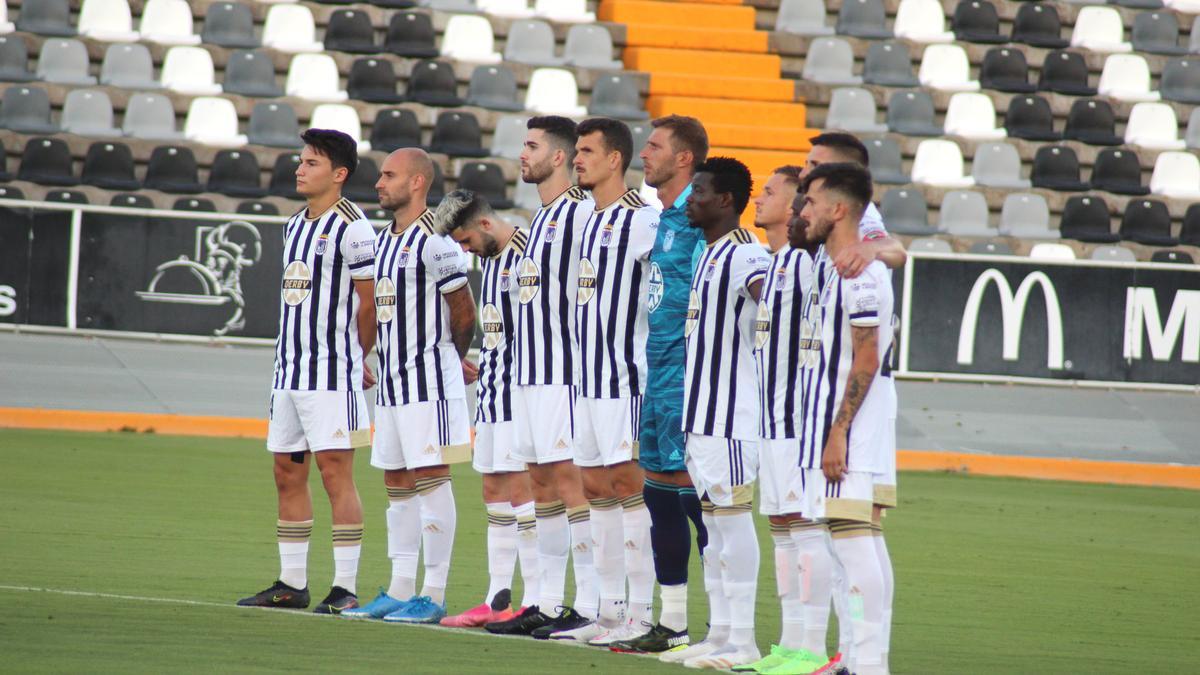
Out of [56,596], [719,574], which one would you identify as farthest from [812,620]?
[56,596]

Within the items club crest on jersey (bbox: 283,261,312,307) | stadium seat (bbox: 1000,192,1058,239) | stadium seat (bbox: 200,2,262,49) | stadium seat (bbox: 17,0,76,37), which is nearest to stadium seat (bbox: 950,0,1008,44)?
stadium seat (bbox: 1000,192,1058,239)

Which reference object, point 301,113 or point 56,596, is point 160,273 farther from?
point 56,596

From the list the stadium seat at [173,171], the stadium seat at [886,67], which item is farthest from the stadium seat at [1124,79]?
the stadium seat at [173,171]

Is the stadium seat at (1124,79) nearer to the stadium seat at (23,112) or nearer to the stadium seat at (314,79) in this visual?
the stadium seat at (314,79)

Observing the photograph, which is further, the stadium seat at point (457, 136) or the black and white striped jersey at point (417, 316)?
the stadium seat at point (457, 136)

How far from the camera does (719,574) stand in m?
7.09

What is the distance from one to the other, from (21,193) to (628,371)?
1141 cm

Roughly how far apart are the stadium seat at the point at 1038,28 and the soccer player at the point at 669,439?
668 inches

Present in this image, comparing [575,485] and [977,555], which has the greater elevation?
[575,485]

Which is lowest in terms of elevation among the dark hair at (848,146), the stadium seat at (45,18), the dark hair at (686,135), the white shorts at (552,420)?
the white shorts at (552,420)

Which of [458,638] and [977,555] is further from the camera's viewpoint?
[977,555]

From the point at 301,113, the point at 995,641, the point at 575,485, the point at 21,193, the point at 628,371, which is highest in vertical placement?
the point at 301,113

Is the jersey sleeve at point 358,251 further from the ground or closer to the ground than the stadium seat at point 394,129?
closer to the ground

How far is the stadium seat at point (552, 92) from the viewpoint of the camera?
815 inches
